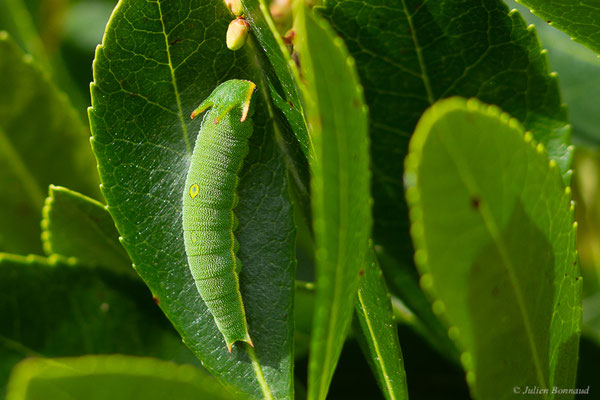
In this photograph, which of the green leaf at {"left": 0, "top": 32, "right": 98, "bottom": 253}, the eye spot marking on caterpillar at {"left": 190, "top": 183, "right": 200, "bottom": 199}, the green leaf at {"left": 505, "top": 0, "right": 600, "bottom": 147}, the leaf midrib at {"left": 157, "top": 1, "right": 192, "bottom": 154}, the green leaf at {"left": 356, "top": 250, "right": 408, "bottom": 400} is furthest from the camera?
the green leaf at {"left": 505, "top": 0, "right": 600, "bottom": 147}

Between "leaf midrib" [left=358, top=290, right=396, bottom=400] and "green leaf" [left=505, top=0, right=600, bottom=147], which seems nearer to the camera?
"leaf midrib" [left=358, top=290, right=396, bottom=400]

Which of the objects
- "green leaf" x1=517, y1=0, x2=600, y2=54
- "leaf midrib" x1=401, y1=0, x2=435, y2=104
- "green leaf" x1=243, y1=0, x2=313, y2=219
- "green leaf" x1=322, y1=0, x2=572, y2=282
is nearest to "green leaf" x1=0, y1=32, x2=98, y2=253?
"green leaf" x1=243, y1=0, x2=313, y2=219

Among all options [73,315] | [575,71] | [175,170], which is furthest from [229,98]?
[575,71]

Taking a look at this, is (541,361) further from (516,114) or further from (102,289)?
(102,289)

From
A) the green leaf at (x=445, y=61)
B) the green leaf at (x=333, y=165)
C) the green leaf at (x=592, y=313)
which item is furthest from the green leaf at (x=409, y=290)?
the green leaf at (x=592, y=313)

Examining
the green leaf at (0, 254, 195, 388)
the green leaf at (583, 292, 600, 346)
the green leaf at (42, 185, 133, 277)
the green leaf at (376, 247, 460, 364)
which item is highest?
the green leaf at (42, 185, 133, 277)

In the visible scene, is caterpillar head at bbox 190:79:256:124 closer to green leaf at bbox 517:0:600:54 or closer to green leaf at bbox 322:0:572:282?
green leaf at bbox 322:0:572:282

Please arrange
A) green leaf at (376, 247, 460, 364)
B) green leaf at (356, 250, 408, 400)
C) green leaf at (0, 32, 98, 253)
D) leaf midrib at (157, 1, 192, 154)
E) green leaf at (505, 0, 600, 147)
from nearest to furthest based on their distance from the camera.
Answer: green leaf at (356, 250, 408, 400)
leaf midrib at (157, 1, 192, 154)
green leaf at (376, 247, 460, 364)
green leaf at (0, 32, 98, 253)
green leaf at (505, 0, 600, 147)
